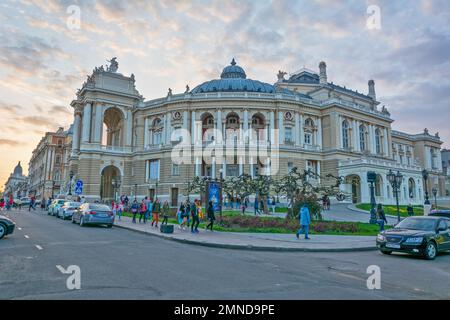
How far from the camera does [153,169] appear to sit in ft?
185

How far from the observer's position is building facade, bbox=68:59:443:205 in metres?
51.8

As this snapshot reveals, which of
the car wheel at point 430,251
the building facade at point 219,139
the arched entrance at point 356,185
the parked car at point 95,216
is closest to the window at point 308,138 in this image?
the building facade at point 219,139

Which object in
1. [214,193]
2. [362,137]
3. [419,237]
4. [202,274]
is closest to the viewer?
[202,274]

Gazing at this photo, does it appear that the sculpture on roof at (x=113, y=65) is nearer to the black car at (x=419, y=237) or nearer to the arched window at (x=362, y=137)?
the arched window at (x=362, y=137)

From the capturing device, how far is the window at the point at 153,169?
55469 mm

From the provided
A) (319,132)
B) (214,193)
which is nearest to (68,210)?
(214,193)

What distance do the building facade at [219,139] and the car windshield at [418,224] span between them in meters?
35.3

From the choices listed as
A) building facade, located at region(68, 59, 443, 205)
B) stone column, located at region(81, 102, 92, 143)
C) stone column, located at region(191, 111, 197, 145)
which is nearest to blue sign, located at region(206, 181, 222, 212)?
building facade, located at region(68, 59, 443, 205)

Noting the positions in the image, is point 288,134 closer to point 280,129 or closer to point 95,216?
point 280,129

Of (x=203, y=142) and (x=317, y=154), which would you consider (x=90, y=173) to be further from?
(x=317, y=154)

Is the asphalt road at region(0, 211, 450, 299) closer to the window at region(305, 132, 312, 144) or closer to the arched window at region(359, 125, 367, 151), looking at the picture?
the window at region(305, 132, 312, 144)

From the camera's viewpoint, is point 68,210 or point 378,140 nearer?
point 68,210

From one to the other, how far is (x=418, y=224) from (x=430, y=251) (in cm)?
163

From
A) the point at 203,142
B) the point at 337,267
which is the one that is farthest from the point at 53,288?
the point at 203,142
